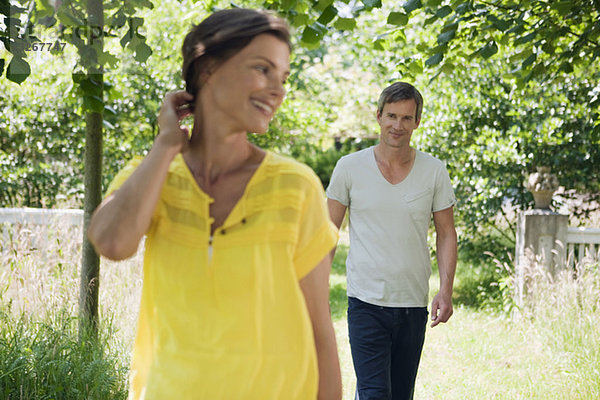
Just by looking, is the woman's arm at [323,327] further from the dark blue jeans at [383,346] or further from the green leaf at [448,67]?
the green leaf at [448,67]

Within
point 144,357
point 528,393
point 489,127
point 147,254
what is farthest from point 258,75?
point 489,127

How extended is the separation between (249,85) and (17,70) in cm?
237

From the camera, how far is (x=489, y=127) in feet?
29.6

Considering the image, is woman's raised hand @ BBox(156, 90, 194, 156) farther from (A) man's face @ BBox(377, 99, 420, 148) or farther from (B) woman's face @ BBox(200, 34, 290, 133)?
(A) man's face @ BBox(377, 99, 420, 148)

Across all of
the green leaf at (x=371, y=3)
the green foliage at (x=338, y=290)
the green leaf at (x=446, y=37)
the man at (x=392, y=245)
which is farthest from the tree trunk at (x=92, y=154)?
the green foliage at (x=338, y=290)

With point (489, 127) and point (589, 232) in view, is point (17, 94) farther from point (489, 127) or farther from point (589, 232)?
point (589, 232)

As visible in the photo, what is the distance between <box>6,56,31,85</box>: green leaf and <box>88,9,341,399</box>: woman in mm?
2168

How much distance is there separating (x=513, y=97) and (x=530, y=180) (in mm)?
1074

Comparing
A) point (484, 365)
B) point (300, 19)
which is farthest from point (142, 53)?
point (484, 365)

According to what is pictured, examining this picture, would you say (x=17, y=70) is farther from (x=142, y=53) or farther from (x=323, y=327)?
(x=323, y=327)

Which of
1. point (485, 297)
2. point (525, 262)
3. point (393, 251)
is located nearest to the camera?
point (393, 251)

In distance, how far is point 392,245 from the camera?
12.5 ft

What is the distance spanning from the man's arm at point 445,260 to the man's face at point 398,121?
0.45 m

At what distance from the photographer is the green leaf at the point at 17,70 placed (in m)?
3.47
